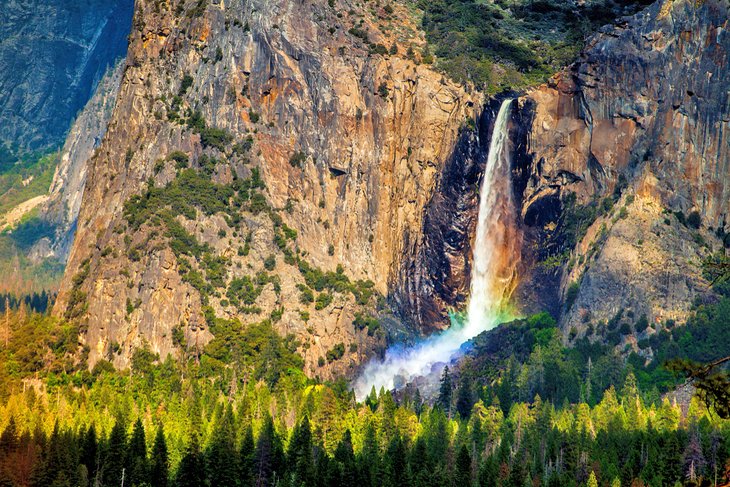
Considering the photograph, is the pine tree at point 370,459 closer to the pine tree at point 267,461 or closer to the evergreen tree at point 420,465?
the evergreen tree at point 420,465

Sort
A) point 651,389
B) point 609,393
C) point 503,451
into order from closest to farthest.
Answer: point 503,451 → point 609,393 → point 651,389

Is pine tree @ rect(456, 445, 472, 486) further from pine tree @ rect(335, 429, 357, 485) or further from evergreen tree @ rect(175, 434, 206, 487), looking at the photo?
evergreen tree @ rect(175, 434, 206, 487)

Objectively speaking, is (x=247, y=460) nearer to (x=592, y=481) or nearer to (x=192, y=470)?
(x=192, y=470)

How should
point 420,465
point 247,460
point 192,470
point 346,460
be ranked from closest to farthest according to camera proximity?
1. point 192,470
2. point 420,465
3. point 247,460
4. point 346,460

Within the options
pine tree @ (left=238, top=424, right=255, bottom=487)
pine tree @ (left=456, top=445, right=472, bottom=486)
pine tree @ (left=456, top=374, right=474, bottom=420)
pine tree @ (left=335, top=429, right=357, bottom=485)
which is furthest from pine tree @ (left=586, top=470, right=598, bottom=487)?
pine tree @ (left=456, top=374, right=474, bottom=420)

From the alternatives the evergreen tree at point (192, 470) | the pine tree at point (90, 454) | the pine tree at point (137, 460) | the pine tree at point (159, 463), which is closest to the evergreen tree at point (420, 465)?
the evergreen tree at point (192, 470)

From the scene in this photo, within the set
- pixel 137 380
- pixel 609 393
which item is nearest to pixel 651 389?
pixel 609 393

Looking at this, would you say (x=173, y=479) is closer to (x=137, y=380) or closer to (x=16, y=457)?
(x=16, y=457)

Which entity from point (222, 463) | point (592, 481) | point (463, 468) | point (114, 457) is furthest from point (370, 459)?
point (592, 481)
